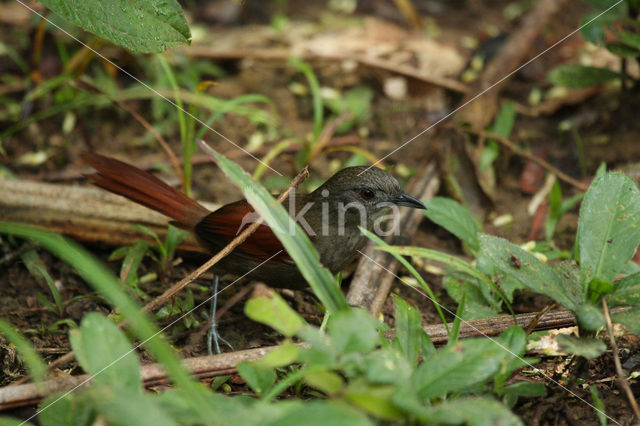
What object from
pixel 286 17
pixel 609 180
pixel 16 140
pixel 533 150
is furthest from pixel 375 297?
pixel 286 17

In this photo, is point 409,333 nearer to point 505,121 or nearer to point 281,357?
point 281,357

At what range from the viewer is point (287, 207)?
3.72m

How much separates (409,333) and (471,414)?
2.15ft

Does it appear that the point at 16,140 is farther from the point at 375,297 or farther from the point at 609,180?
the point at 609,180

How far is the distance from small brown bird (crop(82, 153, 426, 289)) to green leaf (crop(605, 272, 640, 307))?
124 centimetres

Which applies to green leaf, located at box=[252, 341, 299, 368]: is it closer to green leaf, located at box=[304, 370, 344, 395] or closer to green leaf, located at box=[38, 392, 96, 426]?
green leaf, located at box=[304, 370, 344, 395]

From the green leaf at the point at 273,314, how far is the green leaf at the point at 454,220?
5.30 feet

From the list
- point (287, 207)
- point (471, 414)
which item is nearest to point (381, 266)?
point (287, 207)

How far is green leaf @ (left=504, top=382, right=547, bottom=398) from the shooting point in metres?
2.32

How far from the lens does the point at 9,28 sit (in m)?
5.93

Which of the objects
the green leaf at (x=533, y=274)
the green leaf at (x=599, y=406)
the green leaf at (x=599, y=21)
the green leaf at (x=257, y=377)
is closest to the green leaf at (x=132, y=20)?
the green leaf at (x=257, y=377)

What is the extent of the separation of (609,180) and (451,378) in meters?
1.30

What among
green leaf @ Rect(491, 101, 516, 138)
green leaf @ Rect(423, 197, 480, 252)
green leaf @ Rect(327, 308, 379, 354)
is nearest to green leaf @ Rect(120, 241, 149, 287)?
green leaf @ Rect(423, 197, 480, 252)

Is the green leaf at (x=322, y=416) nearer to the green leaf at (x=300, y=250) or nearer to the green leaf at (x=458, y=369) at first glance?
the green leaf at (x=458, y=369)
